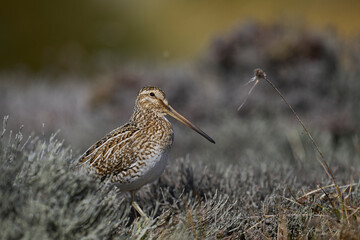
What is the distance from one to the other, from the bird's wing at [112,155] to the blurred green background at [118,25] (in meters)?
9.92

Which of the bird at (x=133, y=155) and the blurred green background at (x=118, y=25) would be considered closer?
the bird at (x=133, y=155)

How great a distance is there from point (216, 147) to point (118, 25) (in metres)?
8.95

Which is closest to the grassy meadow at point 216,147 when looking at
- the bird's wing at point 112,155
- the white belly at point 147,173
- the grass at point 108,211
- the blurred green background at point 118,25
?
the grass at point 108,211

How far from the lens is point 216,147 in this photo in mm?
7246

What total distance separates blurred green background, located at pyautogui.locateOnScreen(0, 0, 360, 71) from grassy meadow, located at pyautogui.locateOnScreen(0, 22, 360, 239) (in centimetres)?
251

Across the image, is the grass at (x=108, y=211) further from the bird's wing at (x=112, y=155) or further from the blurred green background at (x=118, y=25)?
the blurred green background at (x=118, y=25)

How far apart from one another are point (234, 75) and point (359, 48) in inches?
86.0

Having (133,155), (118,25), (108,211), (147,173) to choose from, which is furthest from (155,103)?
(118,25)

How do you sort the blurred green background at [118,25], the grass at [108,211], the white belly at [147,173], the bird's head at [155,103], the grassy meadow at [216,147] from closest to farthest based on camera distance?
the grass at [108,211] < the grassy meadow at [216,147] < the white belly at [147,173] < the bird's head at [155,103] < the blurred green background at [118,25]

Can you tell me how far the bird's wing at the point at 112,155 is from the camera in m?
3.62

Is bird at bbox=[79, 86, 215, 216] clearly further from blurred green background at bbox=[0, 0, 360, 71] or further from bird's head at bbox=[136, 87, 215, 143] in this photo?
blurred green background at bbox=[0, 0, 360, 71]

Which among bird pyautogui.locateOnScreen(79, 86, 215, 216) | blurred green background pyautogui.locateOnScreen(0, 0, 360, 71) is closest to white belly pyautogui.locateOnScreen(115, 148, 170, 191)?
bird pyautogui.locateOnScreen(79, 86, 215, 216)

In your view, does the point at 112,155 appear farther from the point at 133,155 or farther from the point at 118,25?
the point at 118,25

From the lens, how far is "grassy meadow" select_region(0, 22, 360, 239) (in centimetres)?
282
